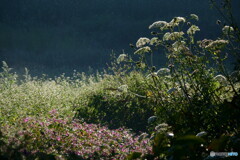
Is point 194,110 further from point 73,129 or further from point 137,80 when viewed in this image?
point 137,80

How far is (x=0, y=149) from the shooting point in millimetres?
2814

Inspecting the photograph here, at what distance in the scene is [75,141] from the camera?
5027 millimetres

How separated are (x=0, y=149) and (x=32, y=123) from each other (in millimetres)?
2604

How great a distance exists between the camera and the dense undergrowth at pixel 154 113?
2729 mm

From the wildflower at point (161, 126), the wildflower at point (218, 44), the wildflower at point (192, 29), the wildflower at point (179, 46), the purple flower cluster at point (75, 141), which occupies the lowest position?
the wildflower at point (161, 126)

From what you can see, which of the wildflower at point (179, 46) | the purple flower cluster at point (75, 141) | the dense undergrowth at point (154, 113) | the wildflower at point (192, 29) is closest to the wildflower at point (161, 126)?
the dense undergrowth at point (154, 113)

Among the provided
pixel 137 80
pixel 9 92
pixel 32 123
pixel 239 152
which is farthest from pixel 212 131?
pixel 9 92

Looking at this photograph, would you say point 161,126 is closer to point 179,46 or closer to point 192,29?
point 179,46

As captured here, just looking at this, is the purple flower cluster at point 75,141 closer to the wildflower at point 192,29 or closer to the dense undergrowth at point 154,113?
the dense undergrowth at point 154,113

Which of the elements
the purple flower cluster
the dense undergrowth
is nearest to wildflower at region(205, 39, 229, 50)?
the dense undergrowth

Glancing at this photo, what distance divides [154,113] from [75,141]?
151 cm

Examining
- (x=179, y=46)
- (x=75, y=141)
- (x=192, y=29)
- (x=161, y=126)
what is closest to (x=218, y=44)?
(x=179, y=46)

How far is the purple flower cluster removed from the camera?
452cm

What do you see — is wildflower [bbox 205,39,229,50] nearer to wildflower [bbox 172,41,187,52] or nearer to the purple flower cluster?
wildflower [bbox 172,41,187,52]
